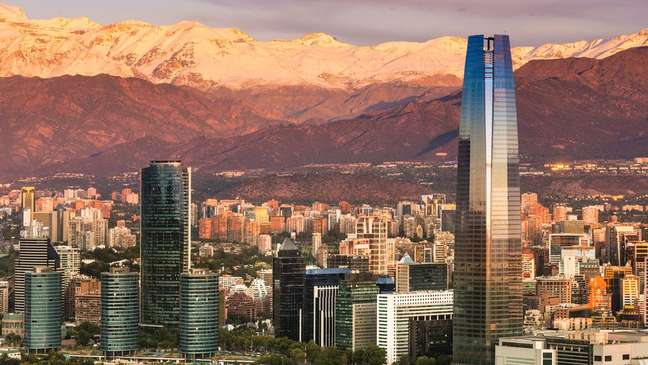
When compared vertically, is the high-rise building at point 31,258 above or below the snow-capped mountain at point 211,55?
below

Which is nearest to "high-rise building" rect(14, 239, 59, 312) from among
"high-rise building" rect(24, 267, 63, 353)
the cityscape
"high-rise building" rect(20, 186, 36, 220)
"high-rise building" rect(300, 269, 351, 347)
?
the cityscape

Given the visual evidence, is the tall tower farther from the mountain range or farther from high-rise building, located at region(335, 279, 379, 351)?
the mountain range

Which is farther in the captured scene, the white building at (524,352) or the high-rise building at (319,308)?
the high-rise building at (319,308)

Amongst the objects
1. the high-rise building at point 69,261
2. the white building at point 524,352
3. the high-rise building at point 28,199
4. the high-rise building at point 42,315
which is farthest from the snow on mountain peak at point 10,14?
the white building at point 524,352

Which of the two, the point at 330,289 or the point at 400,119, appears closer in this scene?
the point at 330,289

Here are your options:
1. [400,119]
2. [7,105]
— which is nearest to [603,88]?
[400,119]

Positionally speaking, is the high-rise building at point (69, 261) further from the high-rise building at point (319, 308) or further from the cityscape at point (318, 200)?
the high-rise building at point (319, 308)

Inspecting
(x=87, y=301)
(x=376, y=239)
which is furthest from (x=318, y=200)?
(x=87, y=301)

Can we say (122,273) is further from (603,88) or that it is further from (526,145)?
(603,88)
